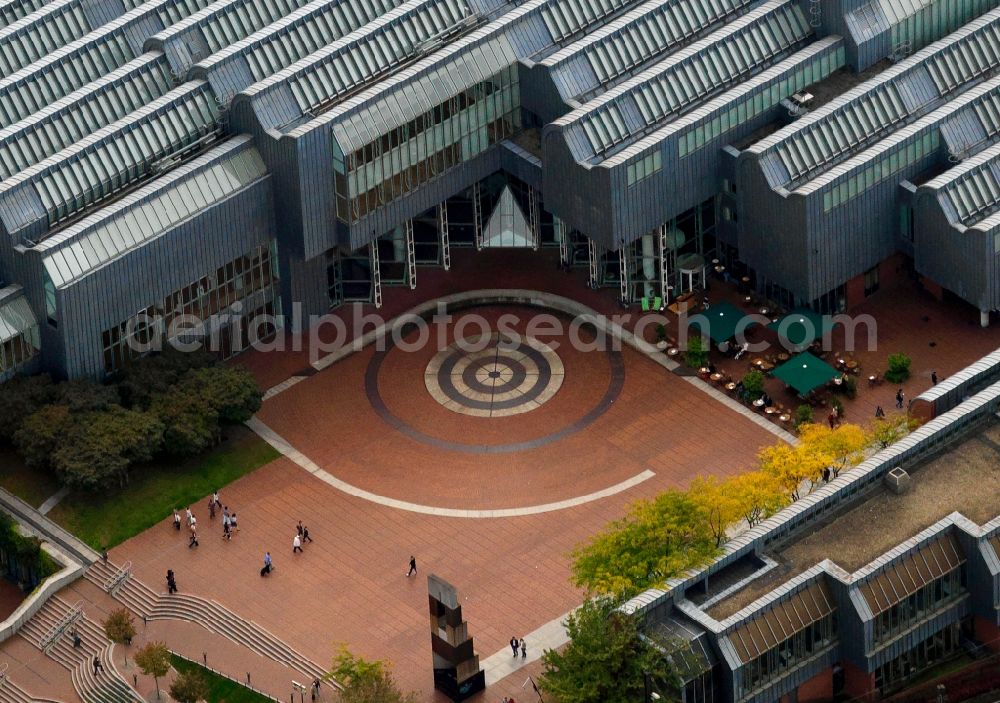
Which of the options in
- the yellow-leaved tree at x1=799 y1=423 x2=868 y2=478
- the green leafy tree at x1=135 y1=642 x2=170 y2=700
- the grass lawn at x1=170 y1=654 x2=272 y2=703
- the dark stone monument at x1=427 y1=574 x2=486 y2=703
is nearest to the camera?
the dark stone monument at x1=427 y1=574 x2=486 y2=703

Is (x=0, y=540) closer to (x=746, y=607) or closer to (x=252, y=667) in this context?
(x=252, y=667)

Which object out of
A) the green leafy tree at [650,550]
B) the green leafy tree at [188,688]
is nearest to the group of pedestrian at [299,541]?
the green leafy tree at [188,688]

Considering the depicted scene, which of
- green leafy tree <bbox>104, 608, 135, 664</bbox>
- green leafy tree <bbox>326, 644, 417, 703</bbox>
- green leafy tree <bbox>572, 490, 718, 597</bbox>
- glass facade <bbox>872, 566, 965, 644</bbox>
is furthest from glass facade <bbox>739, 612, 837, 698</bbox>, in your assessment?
green leafy tree <bbox>104, 608, 135, 664</bbox>

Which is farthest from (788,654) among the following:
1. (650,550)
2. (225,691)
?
(225,691)

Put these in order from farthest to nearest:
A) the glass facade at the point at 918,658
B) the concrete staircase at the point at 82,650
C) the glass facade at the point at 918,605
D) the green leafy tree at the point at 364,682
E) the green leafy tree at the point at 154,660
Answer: the concrete staircase at the point at 82,650, the green leafy tree at the point at 154,660, the glass facade at the point at 918,658, the glass facade at the point at 918,605, the green leafy tree at the point at 364,682

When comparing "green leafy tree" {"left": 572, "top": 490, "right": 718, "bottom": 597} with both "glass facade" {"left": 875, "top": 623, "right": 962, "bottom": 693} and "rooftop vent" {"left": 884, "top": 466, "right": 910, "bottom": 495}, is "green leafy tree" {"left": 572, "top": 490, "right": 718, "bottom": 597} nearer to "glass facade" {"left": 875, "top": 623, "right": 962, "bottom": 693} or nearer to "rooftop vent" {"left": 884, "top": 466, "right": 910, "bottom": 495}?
"rooftop vent" {"left": 884, "top": 466, "right": 910, "bottom": 495}

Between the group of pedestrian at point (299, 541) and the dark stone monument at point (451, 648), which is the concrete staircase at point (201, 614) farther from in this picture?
the dark stone monument at point (451, 648)

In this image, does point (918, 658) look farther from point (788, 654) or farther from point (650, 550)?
point (650, 550)
